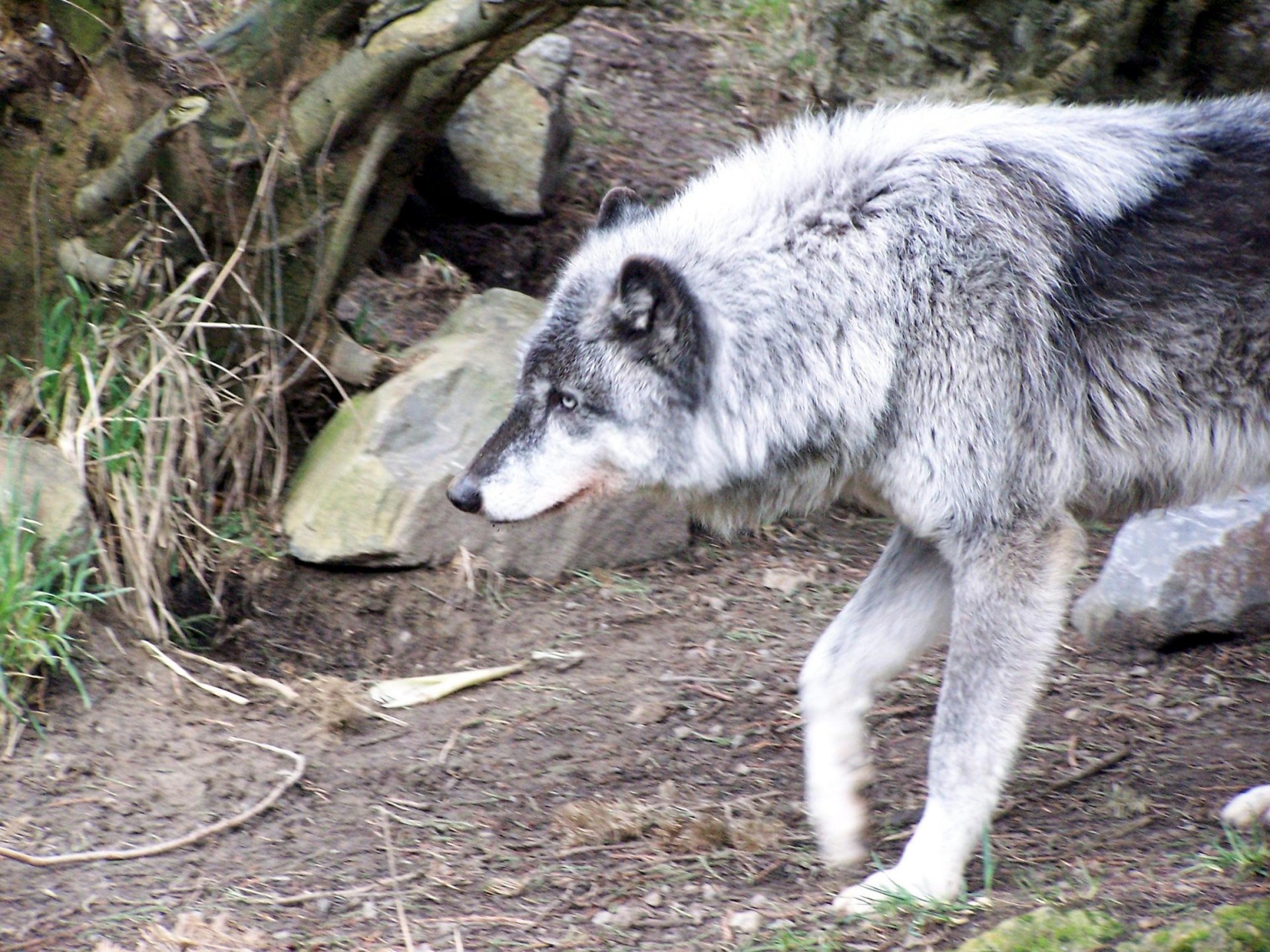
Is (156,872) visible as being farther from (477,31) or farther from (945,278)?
(477,31)

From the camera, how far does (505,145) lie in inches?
261

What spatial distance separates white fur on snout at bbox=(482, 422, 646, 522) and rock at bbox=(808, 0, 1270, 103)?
3253 millimetres

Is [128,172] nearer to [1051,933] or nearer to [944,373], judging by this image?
[944,373]

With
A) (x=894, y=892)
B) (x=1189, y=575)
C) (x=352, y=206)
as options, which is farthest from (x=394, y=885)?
(x=1189, y=575)

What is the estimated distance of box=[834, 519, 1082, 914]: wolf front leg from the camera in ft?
10.3

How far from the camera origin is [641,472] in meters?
3.53

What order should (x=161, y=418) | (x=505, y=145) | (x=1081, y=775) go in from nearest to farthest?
1. (x=1081, y=775)
2. (x=161, y=418)
3. (x=505, y=145)

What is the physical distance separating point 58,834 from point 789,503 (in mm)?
2237

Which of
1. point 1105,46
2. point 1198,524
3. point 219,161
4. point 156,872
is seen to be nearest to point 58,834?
point 156,872

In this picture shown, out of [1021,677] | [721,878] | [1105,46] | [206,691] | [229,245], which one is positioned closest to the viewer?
[1021,677]

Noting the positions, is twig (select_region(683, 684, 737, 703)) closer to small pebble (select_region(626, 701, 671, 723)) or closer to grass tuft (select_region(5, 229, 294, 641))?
small pebble (select_region(626, 701, 671, 723))

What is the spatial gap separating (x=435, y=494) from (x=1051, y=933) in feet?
9.71

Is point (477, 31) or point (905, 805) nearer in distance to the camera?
point (905, 805)

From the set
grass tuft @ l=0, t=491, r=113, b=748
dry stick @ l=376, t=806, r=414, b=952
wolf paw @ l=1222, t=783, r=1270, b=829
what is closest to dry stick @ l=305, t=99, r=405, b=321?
grass tuft @ l=0, t=491, r=113, b=748
